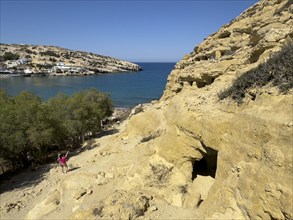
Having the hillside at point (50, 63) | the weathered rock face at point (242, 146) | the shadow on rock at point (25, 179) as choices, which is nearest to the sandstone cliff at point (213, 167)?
the weathered rock face at point (242, 146)

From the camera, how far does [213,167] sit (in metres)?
12.2

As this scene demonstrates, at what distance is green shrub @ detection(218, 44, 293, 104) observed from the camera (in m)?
8.55

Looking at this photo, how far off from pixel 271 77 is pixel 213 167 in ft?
15.7

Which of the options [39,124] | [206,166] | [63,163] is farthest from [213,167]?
[39,124]

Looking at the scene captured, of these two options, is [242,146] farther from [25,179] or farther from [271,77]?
[25,179]

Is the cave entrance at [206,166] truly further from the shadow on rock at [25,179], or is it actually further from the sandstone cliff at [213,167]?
the shadow on rock at [25,179]

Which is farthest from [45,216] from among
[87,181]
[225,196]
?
[225,196]

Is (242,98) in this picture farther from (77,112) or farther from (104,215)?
(77,112)

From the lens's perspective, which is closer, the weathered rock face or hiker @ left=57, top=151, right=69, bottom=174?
the weathered rock face

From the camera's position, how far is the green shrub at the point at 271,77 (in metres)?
8.55

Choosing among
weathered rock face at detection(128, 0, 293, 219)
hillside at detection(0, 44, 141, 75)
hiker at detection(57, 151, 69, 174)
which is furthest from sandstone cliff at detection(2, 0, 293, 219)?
hillside at detection(0, 44, 141, 75)

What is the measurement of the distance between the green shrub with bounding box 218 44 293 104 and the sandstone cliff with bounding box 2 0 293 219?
0.06 metres

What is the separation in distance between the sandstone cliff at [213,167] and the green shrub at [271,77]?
63 millimetres

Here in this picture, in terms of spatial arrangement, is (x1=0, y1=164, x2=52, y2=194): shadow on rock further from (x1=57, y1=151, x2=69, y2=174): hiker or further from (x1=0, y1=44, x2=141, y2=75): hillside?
(x1=0, y1=44, x2=141, y2=75): hillside
